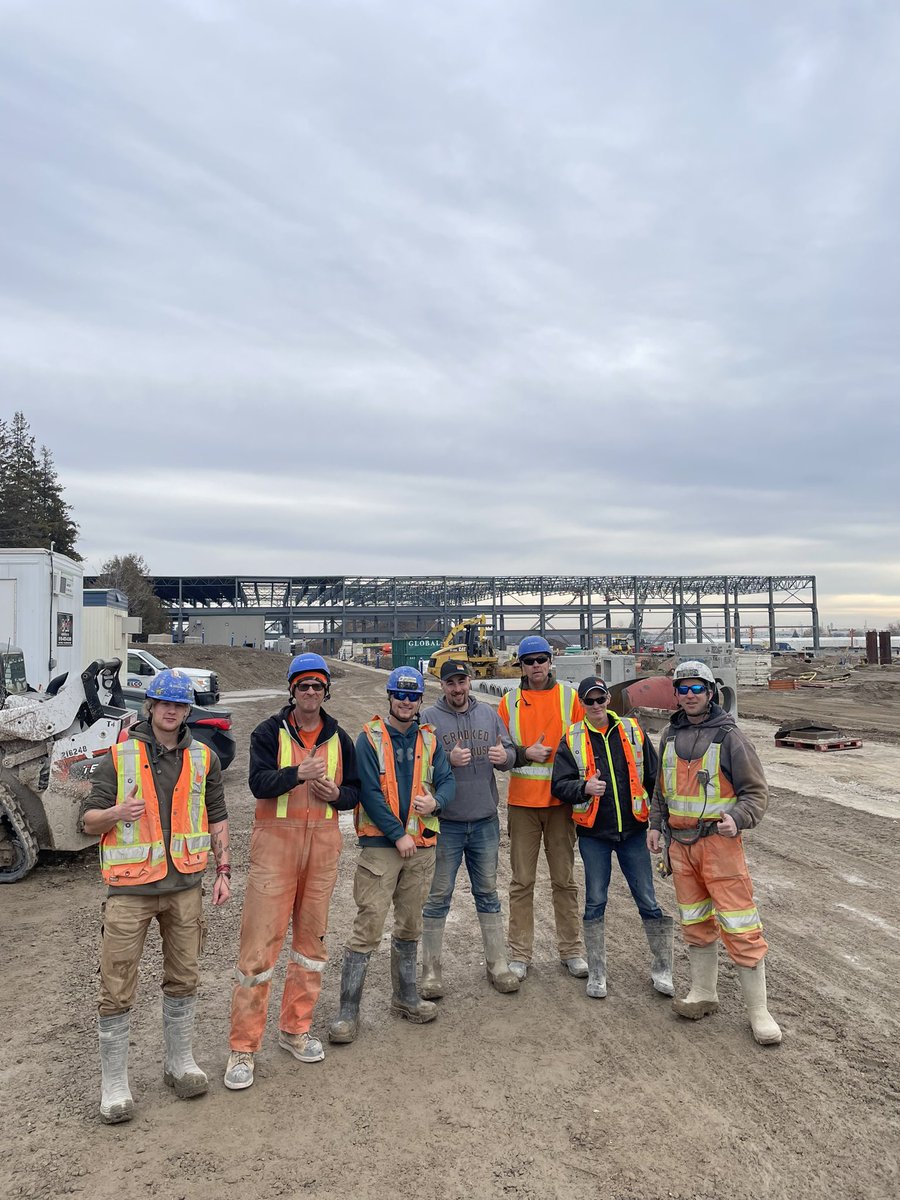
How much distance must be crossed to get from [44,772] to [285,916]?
169 inches

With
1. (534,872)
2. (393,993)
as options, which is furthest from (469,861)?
(393,993)

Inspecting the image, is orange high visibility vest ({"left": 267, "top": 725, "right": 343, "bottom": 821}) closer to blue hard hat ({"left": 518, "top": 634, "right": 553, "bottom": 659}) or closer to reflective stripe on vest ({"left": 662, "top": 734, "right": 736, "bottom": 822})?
blue hard hat ({"left": 518, "top": 634, "right": 553, "bottom": 659})

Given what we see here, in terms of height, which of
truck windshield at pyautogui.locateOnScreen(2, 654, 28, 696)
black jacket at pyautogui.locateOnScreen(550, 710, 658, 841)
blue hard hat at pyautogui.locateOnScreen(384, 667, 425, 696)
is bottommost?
black jacket at pyautogui.locateOnScreen(550, 710, 658, 841)

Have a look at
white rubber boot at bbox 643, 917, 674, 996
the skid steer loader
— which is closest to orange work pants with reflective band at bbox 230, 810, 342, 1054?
white rubber boot at bbox 643, 917, 674, 996

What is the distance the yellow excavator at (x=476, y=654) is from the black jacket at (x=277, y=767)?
1207 inches

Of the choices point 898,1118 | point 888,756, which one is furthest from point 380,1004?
point 888,756

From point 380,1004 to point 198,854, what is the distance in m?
1.82

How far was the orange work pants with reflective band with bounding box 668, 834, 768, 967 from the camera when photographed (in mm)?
4426

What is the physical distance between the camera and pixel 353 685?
4012cm

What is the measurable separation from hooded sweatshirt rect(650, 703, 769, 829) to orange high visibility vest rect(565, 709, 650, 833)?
4.6 inches

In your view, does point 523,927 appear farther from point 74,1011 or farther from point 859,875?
point 859,875

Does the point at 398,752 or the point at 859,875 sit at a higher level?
the point at 398,752

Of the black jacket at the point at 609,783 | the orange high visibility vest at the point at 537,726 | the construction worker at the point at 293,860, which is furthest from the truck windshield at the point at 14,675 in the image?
the black jacket at the point at 609,783

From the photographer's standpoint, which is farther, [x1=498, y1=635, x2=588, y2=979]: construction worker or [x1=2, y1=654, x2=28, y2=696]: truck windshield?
[x1=2, y1=654, x2=28, y2=696]: truck windshield
